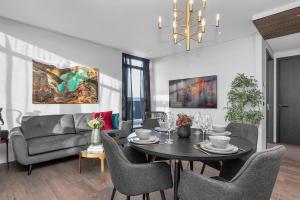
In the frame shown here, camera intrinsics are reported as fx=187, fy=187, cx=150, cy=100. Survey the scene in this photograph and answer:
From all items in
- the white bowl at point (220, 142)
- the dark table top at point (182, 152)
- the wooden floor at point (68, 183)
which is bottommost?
the wooden floor at point (68, 183)

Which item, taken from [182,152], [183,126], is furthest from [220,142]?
[183,126]

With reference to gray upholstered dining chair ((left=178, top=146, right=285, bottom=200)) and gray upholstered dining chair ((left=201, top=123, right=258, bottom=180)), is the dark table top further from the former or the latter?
gray upholstered dining chair ((left=201, top=123, right=258, bottom=180))

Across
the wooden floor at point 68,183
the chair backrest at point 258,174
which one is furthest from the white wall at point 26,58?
the chair backrest at point 258,174

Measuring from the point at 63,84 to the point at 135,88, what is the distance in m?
2.34

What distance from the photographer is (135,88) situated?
5941mm

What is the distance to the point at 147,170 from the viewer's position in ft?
4.92

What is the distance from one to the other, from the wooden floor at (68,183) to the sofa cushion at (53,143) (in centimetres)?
33

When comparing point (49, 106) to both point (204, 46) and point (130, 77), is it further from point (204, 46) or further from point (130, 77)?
point (204, 46)

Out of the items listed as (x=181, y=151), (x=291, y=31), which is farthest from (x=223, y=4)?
(x=181, y=151)

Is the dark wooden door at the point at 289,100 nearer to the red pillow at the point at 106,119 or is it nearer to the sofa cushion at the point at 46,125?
the red pillow at the point at 106,119

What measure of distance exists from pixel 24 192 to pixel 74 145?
3.82 feet

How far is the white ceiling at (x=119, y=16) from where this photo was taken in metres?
2.86

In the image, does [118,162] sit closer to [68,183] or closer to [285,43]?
[68,183]

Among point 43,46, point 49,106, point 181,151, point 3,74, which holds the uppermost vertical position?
point 43,46
